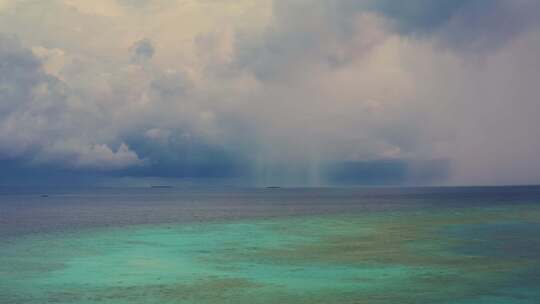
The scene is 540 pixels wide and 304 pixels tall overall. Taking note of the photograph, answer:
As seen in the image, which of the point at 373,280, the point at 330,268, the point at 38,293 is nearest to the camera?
the point at 38,293

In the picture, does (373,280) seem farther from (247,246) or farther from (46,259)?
(46,259)

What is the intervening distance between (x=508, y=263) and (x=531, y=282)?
653 centimetres

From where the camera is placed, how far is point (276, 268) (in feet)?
109

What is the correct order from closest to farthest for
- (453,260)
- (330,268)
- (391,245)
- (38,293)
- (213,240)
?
(38,293) → (330,268) → (453,260) → (391,245) → (213,240)

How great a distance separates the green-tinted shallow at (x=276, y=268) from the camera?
25656mm

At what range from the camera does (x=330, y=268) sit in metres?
32.7

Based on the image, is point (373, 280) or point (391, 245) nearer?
point (373, 280)

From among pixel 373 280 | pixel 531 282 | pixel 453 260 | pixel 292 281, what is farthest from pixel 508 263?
pixel 292 281

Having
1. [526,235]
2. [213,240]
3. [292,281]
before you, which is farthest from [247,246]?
[526,235]

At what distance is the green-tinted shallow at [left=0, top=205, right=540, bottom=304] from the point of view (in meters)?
25.7

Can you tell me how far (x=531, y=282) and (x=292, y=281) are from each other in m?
12.1

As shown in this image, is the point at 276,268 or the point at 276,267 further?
the point at 276,267

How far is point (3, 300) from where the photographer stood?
25172 millimetres

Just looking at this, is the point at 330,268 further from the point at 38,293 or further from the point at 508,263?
the point at 38,293
